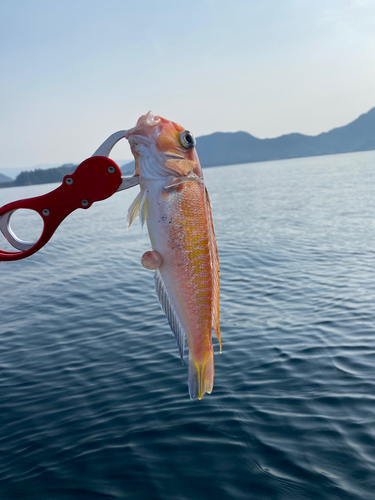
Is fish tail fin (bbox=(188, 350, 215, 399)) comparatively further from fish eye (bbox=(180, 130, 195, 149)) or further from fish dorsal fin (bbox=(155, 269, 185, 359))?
fish eye (bbox=(180, 130, 195, 149))

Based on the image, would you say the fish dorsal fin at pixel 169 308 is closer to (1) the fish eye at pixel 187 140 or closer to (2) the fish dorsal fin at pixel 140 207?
(2) the fish dorsal fin at pixel 140 207

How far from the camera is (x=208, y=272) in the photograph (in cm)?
307

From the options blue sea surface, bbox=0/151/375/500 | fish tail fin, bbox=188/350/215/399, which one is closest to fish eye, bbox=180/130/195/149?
fish tail fin, bbox=188/350/215/399

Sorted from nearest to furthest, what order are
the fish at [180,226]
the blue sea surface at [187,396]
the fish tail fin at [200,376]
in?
the fish at [180,226] < the fish tail fin at [200,376] < the blue sea surface at [187,396]

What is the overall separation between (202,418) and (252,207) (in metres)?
35.5

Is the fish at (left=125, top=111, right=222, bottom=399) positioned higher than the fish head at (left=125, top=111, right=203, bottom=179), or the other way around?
the fish head at (left=125, top=111, right=203, bottom=179)

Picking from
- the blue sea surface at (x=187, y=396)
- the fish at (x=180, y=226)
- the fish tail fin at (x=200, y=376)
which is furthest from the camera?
the blue sea surface at (x=187, y=396)

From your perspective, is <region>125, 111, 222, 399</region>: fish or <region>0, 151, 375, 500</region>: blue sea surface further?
<region>0, 151, 375, 500</region>: blue sea surface

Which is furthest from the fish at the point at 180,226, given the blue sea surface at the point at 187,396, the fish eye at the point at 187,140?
the blue sea surface at the point at 187,396

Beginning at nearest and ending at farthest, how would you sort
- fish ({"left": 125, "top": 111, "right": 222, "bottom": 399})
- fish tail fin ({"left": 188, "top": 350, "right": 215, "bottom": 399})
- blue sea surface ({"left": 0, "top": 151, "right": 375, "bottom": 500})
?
fish ({"left": 125, "top": 111, "right": 222, "bottom": 399}), fish tail fin ({"left": 188, "top": 350, "right": 215, "bottom": 399}), blue sea surface ({"left": 0, "top": 151, "right": 375, "bottom": 500})

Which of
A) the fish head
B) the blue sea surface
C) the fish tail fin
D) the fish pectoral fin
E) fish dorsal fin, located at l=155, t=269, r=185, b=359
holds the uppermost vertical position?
the fish head

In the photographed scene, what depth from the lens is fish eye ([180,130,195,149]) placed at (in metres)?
2.96

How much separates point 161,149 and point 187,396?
222 inches

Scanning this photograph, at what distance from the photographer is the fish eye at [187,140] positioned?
2.96 m
